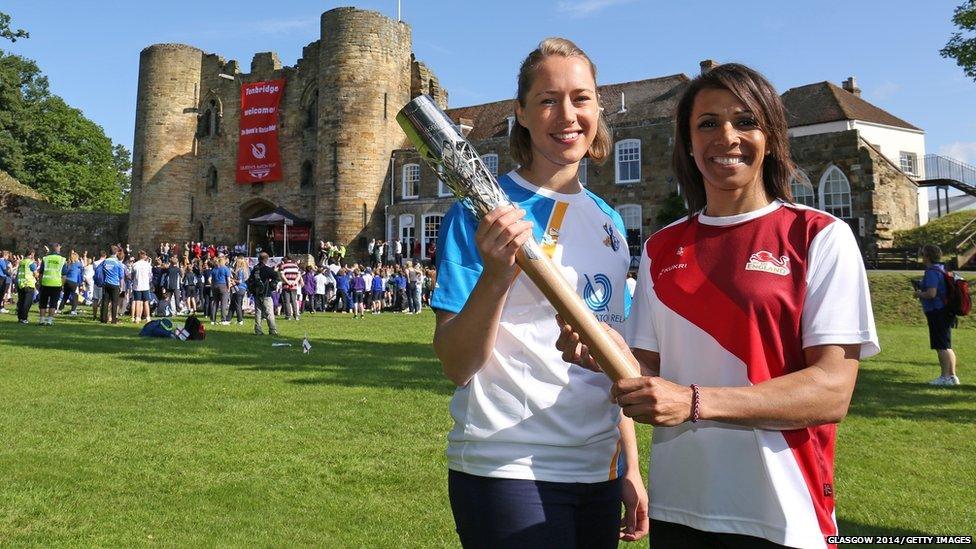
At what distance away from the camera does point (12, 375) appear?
29.4 feet

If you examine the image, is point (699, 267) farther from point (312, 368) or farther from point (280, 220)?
point (280, 220)

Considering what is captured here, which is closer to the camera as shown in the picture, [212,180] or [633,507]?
[633,507]

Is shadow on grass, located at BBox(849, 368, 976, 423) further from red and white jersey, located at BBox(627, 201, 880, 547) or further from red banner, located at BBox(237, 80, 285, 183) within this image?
red banner, located at BBox(237, 80, 285, 183)

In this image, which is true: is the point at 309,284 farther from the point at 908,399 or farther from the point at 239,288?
the point at 908,399

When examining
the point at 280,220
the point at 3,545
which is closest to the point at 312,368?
the point at 3,545

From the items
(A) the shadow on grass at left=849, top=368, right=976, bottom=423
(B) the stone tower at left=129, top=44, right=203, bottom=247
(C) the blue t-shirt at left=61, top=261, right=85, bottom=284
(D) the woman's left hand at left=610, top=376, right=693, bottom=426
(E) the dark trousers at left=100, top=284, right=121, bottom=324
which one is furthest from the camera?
(B) the stone tower at left=129, top=44, right=203, bottom=247

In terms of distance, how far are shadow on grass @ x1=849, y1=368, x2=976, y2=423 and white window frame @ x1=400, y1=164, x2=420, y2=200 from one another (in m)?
30.7

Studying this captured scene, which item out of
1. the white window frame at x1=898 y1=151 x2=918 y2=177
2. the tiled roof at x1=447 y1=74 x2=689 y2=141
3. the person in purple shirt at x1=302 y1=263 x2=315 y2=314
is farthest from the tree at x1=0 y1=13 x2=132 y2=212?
the white window frame at x1=898 y1=151 x2=918 y2=177

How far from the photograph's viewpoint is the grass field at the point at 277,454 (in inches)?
166

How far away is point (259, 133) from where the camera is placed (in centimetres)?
4412

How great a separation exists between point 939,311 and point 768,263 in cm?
971

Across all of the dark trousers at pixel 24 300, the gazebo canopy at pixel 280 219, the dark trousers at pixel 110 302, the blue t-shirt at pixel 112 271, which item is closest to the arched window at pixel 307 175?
the gazebo canopy at pixel 280 219

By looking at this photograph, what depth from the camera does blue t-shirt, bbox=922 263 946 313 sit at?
32.1ft

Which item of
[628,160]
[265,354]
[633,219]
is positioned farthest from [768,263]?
[628,160]
